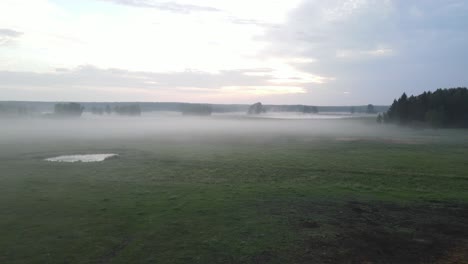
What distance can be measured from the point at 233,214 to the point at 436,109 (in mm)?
103756

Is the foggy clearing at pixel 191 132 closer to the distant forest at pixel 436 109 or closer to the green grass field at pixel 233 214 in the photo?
the distant forest at pixel 436 109

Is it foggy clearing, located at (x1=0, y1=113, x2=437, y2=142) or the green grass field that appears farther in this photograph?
foggy clearing, located at (x1=0, y1=113, x2=437, y2=142)

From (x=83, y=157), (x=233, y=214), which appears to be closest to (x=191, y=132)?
(x=83, y=157)

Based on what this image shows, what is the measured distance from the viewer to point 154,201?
2069 centimetres

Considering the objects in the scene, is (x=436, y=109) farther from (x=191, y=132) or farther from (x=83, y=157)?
(x=83, y=157)

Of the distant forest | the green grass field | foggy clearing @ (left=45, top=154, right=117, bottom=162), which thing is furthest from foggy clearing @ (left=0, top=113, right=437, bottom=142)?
the green grass field

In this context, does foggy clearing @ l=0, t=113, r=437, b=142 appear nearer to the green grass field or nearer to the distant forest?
the distant forest

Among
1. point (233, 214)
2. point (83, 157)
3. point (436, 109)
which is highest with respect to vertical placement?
point (436, 109)

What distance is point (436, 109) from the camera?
4033 inches

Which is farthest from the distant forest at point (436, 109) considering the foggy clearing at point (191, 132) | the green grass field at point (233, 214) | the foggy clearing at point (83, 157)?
the foggy clearing at point (83, 157)

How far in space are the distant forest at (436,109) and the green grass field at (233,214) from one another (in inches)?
3031

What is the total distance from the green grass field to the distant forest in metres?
77.0

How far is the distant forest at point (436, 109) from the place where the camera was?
3954 inches

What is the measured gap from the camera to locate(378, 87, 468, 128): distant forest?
100438 mm
